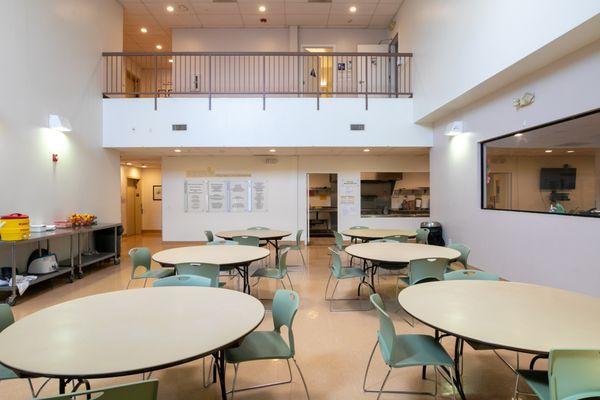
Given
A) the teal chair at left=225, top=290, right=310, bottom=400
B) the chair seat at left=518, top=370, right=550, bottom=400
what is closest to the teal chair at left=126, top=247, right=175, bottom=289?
the teal chair at left=225, top=290, right=310, bottom=400

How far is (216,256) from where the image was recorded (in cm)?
354

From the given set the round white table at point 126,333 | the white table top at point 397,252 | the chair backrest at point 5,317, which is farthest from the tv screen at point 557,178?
the chair backrest at point 5,317

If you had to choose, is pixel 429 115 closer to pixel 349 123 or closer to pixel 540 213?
pixel 349 123

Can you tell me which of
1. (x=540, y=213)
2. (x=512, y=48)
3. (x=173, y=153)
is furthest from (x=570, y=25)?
(x=173, y=153)

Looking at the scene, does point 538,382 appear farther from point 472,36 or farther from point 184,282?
point 472,36

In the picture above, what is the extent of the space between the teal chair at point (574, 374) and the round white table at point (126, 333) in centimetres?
136

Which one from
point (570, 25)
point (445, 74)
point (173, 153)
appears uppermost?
point (445, 74)

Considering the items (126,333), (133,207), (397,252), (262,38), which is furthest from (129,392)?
(133,207)

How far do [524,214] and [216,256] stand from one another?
412cm

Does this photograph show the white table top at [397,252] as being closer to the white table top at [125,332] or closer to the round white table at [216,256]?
the round white table at [216,256]

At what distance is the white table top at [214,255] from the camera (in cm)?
331

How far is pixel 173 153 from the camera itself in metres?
8.59

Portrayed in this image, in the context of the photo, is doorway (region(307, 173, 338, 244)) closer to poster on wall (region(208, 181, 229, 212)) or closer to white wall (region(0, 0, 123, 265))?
poster on wall (region(208, 181, 229, 212))

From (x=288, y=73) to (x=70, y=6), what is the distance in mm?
5284
